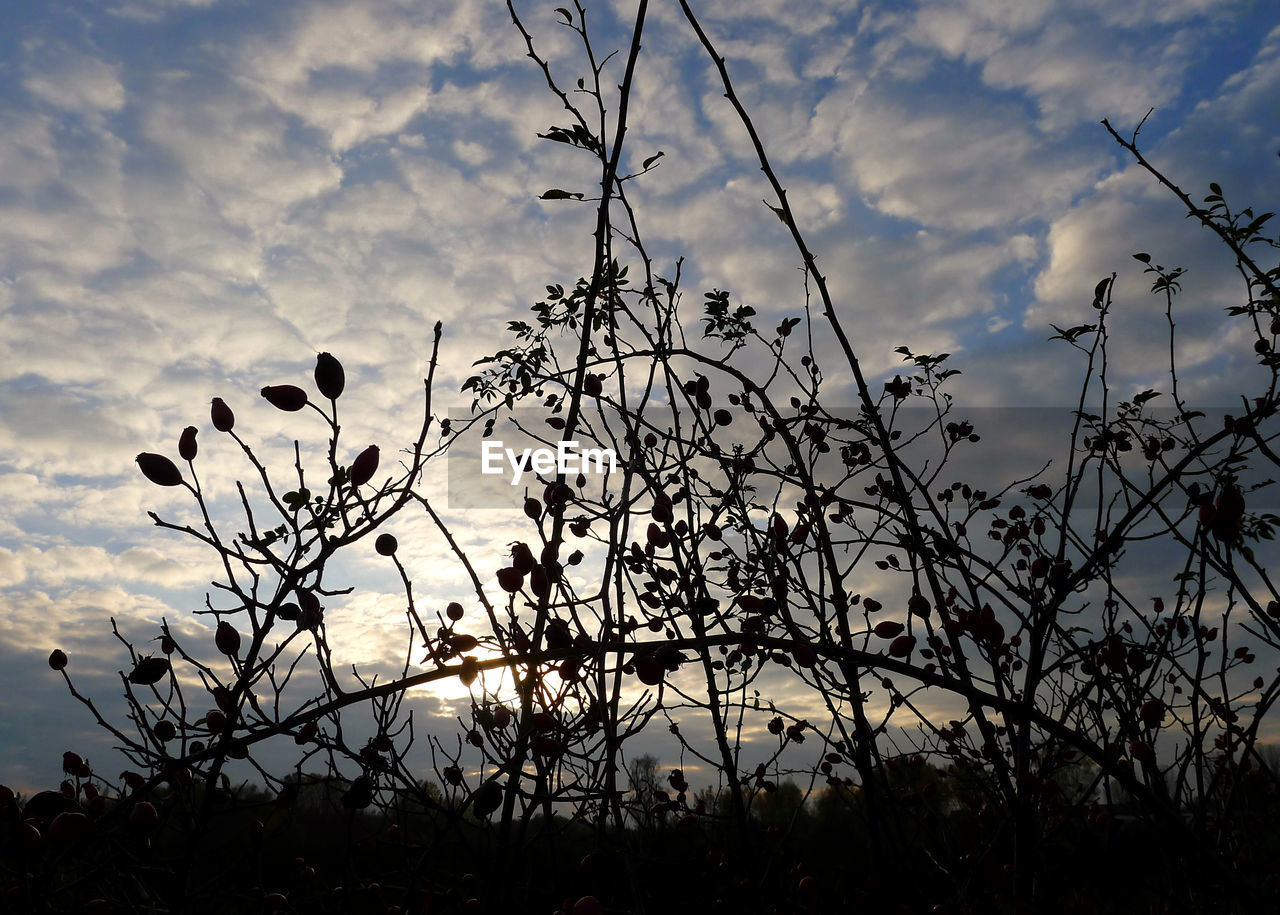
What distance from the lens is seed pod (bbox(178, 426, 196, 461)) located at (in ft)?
5.36

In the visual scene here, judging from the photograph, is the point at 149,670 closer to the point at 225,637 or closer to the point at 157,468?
the point at 157,468

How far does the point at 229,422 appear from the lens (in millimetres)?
1753

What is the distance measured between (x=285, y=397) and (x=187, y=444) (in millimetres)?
208

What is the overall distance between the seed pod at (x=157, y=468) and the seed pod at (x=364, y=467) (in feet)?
1.30

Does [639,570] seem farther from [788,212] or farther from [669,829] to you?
[669,829]

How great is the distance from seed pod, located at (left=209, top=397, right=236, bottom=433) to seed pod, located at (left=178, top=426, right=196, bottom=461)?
0.34ft

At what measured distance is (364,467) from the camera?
147cm

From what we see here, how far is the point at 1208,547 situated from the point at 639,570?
1.85m

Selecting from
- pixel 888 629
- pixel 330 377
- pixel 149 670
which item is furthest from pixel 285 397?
pixel 888 629

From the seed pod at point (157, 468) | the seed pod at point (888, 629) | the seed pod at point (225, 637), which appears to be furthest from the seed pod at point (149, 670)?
the seed pod at point (888, 629)

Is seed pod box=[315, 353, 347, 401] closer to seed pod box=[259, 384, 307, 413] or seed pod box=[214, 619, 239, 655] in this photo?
seed pod box=[259, 384, 307, 413]

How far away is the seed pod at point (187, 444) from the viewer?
1633 millimetres

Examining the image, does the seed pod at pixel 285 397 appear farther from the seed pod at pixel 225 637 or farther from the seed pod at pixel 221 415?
the seed pod at pixel 225 637

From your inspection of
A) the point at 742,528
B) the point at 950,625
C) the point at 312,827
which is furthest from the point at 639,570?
the point at 312,827
